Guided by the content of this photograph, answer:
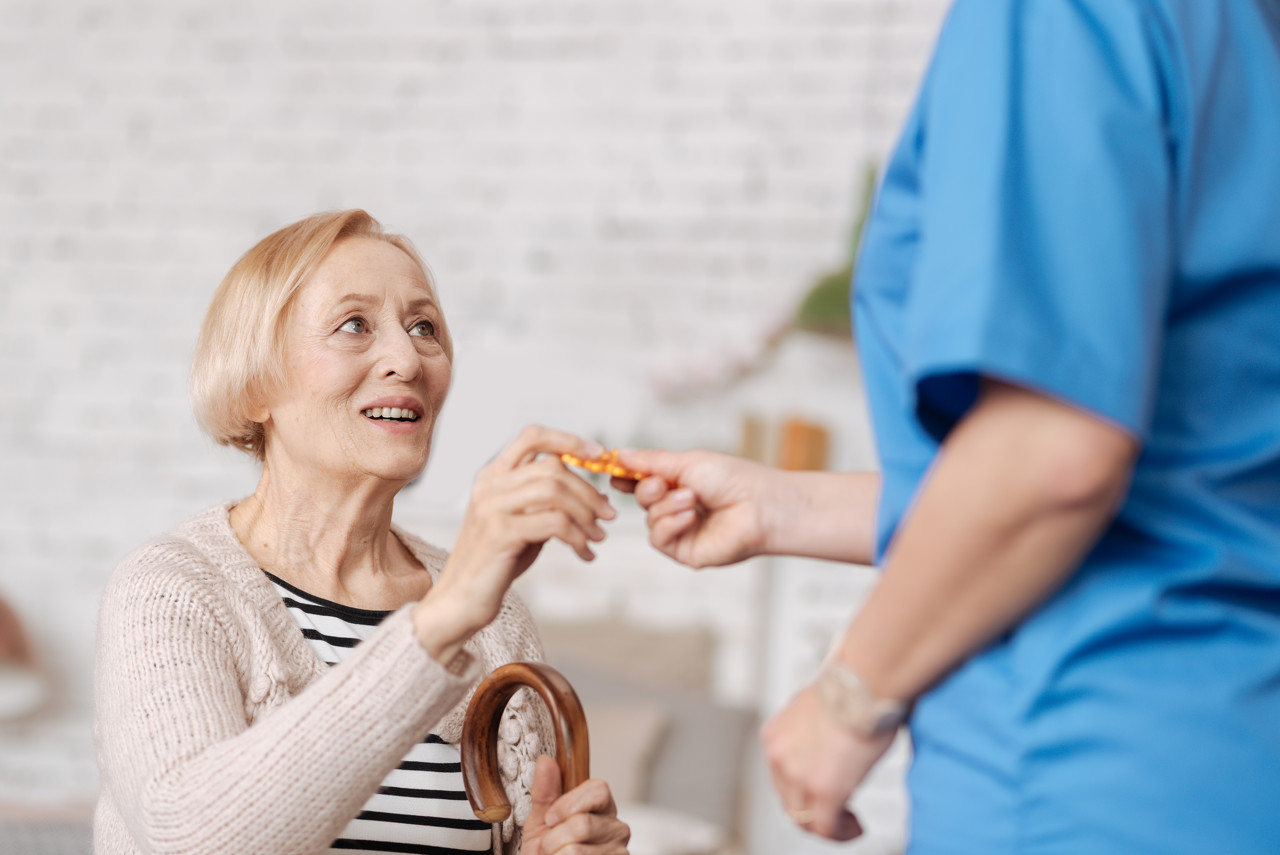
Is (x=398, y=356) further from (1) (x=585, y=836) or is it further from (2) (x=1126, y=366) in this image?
(2) (x=1126, y=366)

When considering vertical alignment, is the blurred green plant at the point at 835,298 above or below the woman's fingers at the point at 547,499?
below

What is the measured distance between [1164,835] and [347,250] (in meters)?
1.26

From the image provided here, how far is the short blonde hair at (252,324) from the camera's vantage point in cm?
155

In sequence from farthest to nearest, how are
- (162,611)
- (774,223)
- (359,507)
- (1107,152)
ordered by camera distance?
(774,223) → (359,507) → (162,611) → (1107,152)

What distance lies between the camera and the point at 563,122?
4.02 m

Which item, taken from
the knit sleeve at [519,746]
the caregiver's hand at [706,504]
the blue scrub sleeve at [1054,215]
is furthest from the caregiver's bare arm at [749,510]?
the knit sleeve at [519,746]

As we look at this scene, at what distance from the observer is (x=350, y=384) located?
1.54 metres

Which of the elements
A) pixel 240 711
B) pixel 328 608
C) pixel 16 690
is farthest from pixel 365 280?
pixel 16 690

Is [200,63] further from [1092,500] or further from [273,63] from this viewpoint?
[1092,500]

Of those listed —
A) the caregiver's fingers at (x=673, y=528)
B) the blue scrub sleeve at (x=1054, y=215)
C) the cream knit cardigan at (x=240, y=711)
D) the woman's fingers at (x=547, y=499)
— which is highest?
the blue scrub sleeve at (x=1054, y=215)

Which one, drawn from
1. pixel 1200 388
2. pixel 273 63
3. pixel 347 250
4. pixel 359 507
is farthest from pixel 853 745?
pixel 273 63

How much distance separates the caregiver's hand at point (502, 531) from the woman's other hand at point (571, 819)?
13.7 inches

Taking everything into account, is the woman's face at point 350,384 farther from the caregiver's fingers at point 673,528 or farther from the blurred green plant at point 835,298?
the blurred green plant at point 835,298

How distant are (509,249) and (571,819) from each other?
117 inches
